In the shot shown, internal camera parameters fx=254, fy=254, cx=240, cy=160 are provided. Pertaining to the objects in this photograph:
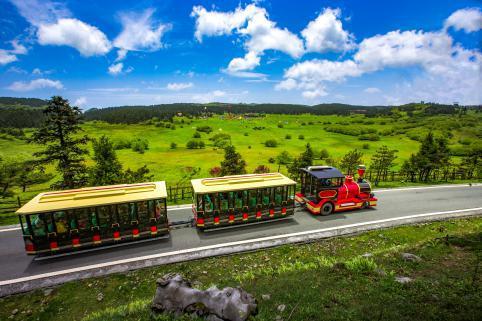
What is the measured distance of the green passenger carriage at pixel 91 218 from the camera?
12.4 meters

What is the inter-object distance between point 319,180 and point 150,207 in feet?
36.6

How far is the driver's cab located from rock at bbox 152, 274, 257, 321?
454 inches

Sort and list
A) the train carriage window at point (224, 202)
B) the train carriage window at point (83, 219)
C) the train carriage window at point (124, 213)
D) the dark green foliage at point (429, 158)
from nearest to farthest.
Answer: the train carriage window at point (83, 219), the train carriage window at point (124, 213), the train carriage window at point (224, 202), the dark green foliage at point (429, 158)

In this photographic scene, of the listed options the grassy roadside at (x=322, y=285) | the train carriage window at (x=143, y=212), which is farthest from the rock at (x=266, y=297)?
the train carriage window at (x=143, y=212)

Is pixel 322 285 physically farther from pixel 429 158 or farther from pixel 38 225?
pixel 429 158

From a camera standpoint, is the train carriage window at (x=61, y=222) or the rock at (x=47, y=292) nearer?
the rock at (x=47, y=292)

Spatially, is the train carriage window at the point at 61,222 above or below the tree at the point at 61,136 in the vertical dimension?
below

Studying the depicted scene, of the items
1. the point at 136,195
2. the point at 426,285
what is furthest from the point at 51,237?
the point at 426,285

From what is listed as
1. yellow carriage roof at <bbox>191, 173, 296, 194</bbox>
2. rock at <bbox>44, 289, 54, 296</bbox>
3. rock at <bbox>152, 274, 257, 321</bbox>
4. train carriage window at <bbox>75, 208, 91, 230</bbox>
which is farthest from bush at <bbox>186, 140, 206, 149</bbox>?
rock at <bbox>152, 274, 257, 321</bbox>

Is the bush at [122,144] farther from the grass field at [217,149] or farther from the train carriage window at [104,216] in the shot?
the train carriage window at [104,216]

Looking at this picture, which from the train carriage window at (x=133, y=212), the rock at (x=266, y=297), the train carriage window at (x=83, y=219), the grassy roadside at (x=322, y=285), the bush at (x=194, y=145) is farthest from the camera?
the bush at (x=194, y=145)

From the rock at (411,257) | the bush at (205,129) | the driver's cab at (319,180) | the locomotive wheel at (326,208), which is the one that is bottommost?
the bush at (205,129)

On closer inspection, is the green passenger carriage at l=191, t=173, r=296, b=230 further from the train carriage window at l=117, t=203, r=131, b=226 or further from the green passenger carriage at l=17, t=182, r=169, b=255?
the train carriage window at l=117, t=203, r=131, b=226

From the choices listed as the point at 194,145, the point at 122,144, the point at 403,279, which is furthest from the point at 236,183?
the point at 122,144
